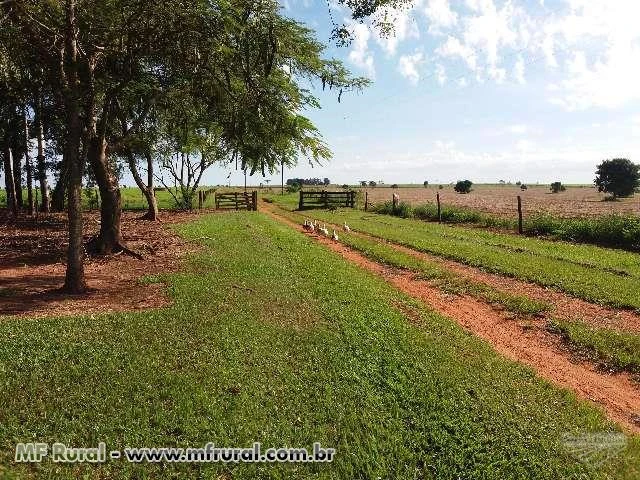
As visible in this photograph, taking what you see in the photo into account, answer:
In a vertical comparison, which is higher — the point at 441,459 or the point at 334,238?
the point at 334,238

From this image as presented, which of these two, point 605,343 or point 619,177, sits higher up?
point 619,177

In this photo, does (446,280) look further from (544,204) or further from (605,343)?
(544,204)

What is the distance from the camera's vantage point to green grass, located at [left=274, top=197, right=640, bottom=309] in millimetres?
11453

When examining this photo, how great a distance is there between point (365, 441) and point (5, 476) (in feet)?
11.5

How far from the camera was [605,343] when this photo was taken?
26.0ft

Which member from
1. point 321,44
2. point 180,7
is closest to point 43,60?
point 180,7

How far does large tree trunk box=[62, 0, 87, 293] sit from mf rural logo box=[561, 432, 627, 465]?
397 inches

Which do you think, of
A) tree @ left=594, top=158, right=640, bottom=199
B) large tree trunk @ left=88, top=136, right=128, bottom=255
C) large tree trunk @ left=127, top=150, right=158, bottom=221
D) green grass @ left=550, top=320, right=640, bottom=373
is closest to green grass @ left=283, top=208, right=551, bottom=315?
green grass @ left=550, top=320, right=640, bottom=373

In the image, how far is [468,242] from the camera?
65.8 ft

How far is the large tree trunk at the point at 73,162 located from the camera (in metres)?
10.2

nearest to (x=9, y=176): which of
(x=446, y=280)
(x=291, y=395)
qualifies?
(x=446, y=280)

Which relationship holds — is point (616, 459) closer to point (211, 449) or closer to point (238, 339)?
point (211, 449)

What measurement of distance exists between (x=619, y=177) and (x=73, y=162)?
79180 millimetres

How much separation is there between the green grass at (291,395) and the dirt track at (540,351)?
437 mm
